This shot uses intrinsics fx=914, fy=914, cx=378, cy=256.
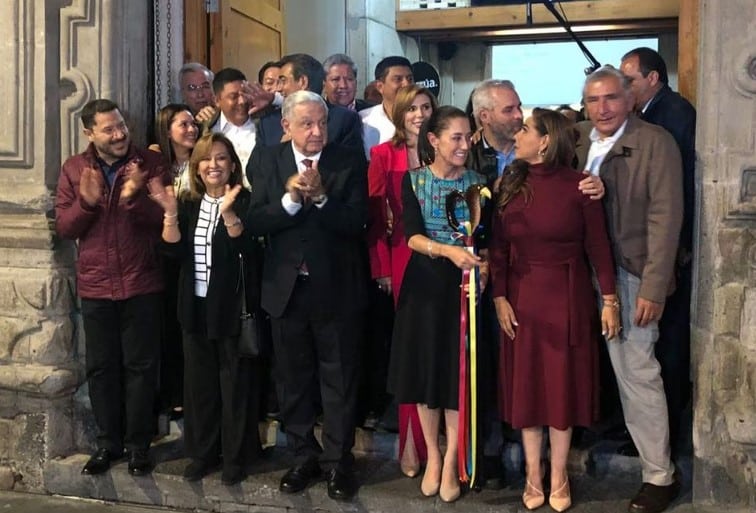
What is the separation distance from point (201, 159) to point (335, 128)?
64 cm

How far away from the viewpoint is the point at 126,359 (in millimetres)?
4090

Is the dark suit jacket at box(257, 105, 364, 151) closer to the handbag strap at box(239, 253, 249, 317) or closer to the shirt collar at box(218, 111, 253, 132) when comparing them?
the shirt collar at box(218, 111, 253, 132)

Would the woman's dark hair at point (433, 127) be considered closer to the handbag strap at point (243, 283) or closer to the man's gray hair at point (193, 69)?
the handbag strap at point (243, 283)

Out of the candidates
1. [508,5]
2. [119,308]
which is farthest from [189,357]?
[508,5]

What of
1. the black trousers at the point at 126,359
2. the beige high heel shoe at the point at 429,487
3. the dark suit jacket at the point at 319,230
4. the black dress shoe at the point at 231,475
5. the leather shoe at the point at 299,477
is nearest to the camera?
the dark suit jacket at the point at 319,230

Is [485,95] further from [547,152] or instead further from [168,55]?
[168,55]

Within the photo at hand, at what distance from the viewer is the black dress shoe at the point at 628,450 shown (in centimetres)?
396

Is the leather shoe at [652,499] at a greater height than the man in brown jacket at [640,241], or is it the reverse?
the man in brown jacket at [640,241]

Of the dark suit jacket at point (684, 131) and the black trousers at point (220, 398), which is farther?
the black trousers at point (220, 398)

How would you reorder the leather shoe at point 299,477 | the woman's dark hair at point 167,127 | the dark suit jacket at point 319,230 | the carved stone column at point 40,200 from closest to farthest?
the dark suit jacket at point 319,230 < the leather shoe at point 299,477 < the carved stone column at point 40,200 < the woman's dark hair at point 167,127

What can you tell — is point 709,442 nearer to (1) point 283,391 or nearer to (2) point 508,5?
(1) point 283,391

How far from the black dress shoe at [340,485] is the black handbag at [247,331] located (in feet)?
1.94

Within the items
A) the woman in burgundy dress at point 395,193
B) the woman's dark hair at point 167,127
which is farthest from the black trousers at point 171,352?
the woman in burgundy dress at point 395,193

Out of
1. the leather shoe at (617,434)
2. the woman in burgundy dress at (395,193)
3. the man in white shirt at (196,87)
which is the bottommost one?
the leather shoe at (617,434)
